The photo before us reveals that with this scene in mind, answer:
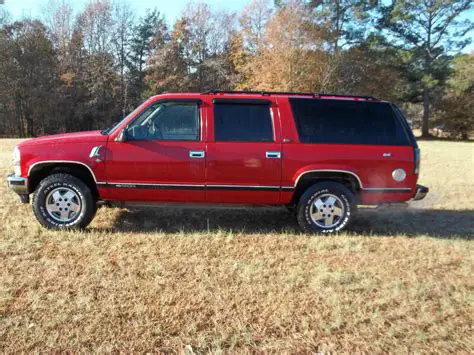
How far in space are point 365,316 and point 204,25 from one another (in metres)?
39.4

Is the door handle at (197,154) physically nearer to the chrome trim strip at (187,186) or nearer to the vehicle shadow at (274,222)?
the chrome trim strip at (187,186)

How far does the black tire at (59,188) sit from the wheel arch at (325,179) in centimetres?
272

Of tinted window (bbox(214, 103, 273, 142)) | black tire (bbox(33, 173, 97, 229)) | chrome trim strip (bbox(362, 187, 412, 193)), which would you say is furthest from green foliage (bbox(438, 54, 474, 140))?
black tire (bbox(33, 173, 97, 229))

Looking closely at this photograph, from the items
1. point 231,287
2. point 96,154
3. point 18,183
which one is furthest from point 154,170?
point 231,287

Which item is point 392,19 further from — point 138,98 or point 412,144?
point 412,144

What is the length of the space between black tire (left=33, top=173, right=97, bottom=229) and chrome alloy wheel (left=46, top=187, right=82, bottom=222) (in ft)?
0.06

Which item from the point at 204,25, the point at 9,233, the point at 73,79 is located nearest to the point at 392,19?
the point at 204,25

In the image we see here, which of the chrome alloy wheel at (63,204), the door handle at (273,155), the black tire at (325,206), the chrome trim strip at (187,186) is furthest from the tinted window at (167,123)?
the black tire at (325,206)

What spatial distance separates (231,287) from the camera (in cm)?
367

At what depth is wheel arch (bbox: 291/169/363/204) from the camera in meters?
5.15

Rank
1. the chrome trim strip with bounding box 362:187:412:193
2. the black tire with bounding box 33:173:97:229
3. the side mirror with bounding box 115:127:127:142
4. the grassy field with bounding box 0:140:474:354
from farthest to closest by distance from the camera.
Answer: the chrome trim strip with bounding box 362:187:412:193
the black tire with bounding box 33:173:97:229
the side mirror with bounding box 115:127:127:142
the grassy field with bounding box 0:140:474:354

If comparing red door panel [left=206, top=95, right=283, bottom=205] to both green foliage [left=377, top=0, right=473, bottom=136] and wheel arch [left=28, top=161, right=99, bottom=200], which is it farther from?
green foliage [left=377, top=0, right=473, bottom=136]

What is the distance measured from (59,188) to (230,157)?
226 centimetres

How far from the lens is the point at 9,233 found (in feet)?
16.5
